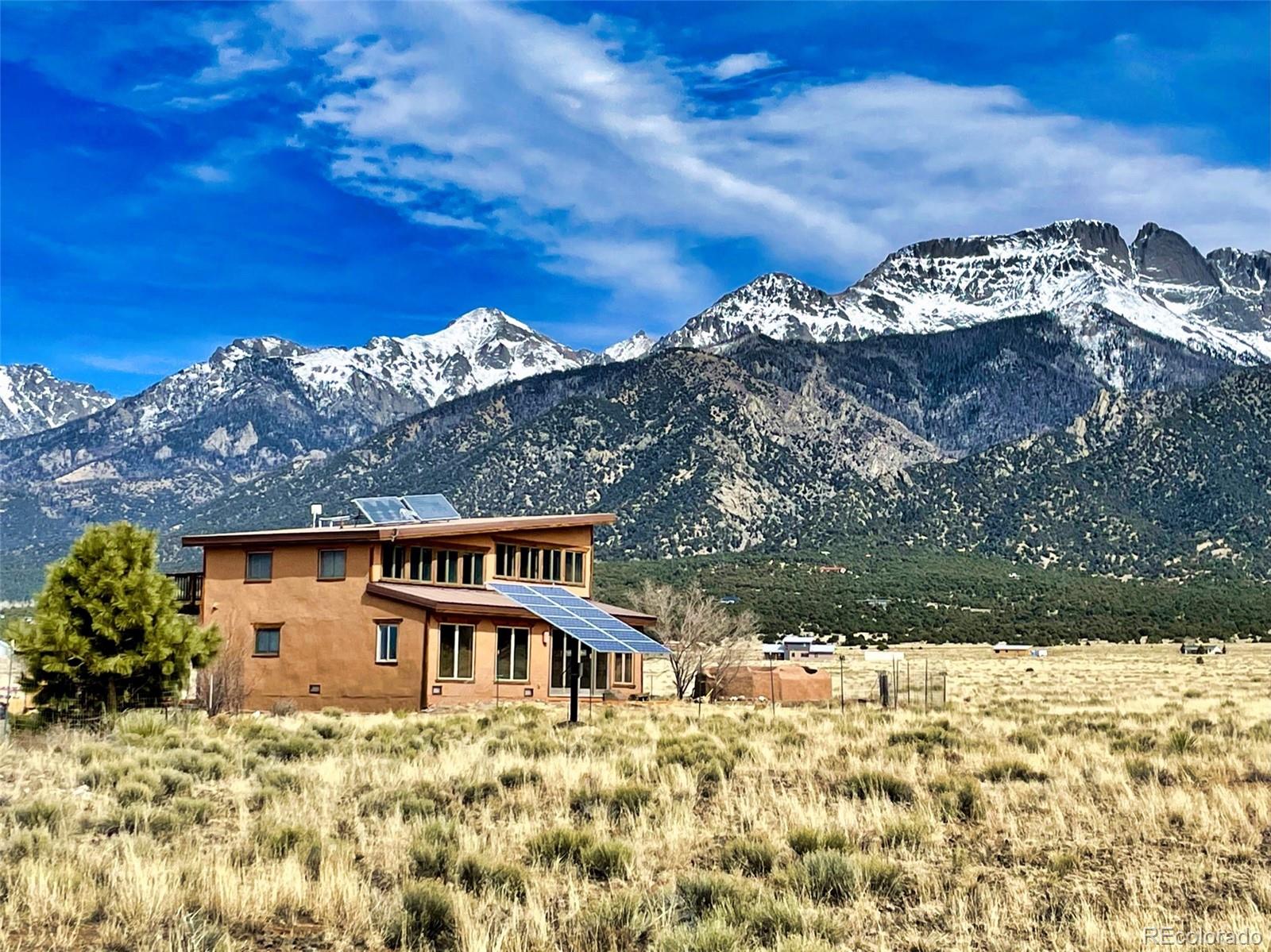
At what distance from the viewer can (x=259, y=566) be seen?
3647cm

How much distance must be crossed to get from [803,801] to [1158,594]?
358ft

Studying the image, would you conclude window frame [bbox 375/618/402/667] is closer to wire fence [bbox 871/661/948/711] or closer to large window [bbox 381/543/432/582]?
large window [bbox 381/543/432/582]

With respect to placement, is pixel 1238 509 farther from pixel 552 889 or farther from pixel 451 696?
pixel 552 889

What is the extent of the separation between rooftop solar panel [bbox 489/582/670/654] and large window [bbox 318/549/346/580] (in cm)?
409

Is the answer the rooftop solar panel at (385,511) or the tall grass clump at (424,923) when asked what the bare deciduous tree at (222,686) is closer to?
the rooftop solar panel at (385,511)

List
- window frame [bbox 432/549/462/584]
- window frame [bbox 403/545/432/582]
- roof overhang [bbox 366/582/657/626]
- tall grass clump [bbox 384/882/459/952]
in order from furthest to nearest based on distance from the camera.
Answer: window frame [bbox 432/549/462/584]
window frame [bbox 403/545/432/582]
roof overhang [bbox 366/582/657/626]
tall grass clump [bbox 384/882/459/952]

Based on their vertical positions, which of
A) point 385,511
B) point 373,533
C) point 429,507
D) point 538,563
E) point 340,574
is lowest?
point 340,574

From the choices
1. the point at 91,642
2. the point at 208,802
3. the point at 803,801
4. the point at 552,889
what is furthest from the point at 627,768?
the point at 91,642

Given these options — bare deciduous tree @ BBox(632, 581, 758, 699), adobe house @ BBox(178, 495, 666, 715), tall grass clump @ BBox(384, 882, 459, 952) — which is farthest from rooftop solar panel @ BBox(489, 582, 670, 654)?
tall grass clump @ BBox(384, 882, 459, 952)

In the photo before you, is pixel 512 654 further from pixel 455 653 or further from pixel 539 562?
pixel 539 562

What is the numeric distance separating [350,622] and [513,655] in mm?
4482

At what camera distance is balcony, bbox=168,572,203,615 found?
3888 centimetres

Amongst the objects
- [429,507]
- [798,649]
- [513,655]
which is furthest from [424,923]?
[798,649]

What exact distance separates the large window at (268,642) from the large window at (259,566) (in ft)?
4.57
